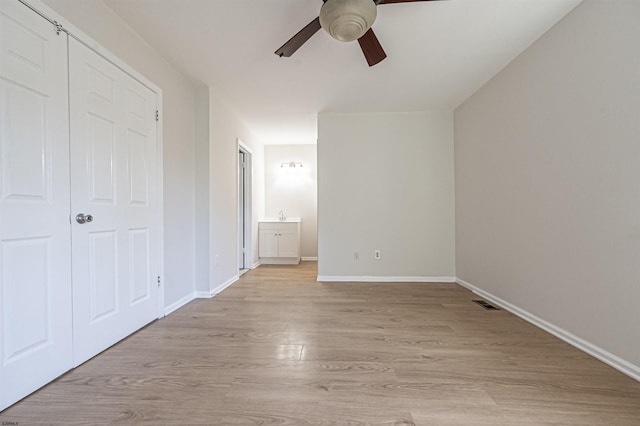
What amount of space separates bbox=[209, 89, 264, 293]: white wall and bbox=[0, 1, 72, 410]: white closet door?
1488mm

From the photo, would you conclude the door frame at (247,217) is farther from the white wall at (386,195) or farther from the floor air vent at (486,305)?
the floor air vent at (486,305)

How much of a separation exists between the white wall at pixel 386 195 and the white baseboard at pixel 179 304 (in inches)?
65.7

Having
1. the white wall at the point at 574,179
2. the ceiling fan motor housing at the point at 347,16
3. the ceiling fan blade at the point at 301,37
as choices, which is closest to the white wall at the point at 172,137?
the ceiling fan blade at the point at 301,37

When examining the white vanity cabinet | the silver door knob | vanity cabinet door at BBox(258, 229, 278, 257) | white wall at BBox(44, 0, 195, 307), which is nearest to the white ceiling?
white wall at BBox(44, 0, 195, 307)

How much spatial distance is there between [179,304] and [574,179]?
351 centimetres

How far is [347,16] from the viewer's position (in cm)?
154

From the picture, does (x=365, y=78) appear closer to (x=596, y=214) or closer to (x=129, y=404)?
(x=596, y=214)

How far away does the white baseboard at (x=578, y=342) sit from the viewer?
1496 mm

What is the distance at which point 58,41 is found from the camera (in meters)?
1.50

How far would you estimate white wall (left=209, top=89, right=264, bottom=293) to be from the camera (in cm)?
303

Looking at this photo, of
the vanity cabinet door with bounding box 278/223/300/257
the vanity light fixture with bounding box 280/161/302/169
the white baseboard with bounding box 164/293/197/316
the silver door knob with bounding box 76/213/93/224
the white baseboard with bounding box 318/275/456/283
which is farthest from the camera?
the vanity light fixture with bounding box 280/161/302/169

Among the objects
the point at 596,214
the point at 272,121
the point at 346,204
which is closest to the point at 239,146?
the point at 272,121

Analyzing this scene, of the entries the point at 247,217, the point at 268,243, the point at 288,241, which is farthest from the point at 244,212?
the point at 288,241

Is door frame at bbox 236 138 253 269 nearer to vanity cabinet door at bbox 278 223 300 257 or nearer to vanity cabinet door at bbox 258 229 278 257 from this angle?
vanity cabinet door at bbox 258 229 278 257
